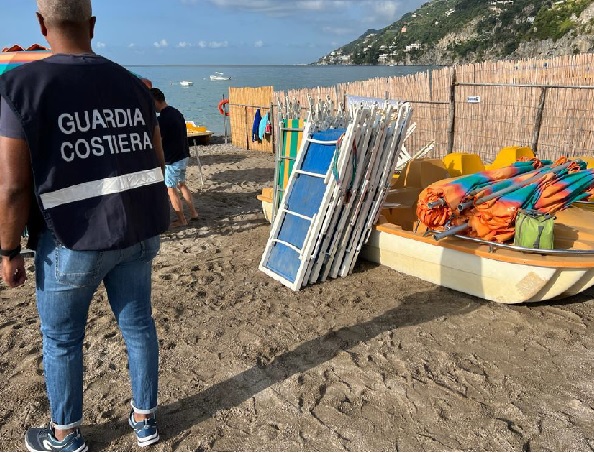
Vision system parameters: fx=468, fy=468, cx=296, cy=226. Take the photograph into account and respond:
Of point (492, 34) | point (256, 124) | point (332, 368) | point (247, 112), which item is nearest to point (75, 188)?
point (332, 368)

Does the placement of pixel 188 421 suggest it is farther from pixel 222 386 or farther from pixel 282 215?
pixel 282 215

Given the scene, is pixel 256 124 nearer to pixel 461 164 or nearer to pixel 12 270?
pixel 461 164

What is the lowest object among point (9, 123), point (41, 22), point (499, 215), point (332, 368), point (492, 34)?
point (332, 368)

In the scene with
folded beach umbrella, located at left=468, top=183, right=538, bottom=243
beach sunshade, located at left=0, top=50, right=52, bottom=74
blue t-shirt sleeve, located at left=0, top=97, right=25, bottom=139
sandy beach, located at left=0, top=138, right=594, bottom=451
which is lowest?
sandy beach, located at left=0, top=138, right=594, bottom=451

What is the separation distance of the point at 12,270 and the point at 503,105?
9119 mm

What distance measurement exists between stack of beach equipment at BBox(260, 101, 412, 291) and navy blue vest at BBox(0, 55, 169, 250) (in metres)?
2.48

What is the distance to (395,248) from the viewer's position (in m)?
4.81

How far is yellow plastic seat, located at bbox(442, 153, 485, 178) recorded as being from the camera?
6.20 metres

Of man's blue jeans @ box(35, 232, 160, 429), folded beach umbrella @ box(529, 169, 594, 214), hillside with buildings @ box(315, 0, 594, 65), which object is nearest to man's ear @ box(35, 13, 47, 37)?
man's blue jeans @ box(35, 232, 160, 429)

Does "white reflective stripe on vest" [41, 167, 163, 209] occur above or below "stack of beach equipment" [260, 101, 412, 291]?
above

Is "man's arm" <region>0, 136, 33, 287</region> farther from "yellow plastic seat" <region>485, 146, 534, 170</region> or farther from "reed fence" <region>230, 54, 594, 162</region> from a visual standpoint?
"reed fence" <region>230, 54, 594, 162</region>

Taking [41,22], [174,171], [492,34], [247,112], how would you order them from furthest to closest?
[492,34] → [247,112] → [174,171] → [41,22]

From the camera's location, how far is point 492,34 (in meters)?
109

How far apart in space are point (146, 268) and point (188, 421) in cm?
106
